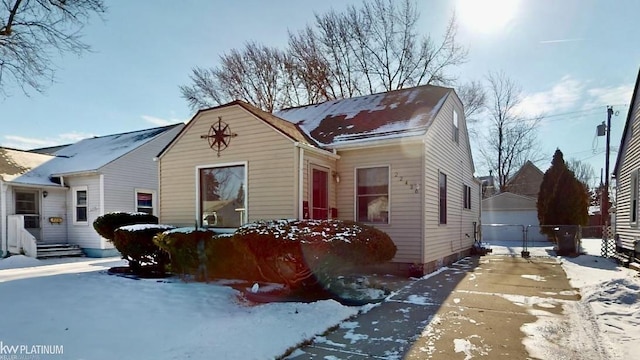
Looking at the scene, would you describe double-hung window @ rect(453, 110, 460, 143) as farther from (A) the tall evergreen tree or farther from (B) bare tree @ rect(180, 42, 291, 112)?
(B) bare tree @ rect(180, 42, 291, 112)

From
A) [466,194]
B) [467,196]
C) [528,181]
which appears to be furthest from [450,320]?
[528,181]

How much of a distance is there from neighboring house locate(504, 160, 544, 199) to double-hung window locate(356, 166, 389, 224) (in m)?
27.8

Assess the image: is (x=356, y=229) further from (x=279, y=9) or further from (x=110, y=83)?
(x=110, y=83)

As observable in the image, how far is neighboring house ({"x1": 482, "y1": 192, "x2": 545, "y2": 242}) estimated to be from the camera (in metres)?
23.4

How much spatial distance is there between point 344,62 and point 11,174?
1761 cm

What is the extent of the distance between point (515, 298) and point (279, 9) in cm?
1082

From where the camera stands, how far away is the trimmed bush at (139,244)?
28.1 feet

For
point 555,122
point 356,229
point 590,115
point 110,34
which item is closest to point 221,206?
point 356,229

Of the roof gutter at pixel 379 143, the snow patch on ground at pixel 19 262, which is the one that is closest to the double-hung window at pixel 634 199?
the roof gutter at pixel 379 143

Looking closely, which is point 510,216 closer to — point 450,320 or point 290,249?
point 450,320

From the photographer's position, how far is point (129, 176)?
49.4ft

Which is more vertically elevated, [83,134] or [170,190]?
[83,134]

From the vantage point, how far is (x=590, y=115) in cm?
2298

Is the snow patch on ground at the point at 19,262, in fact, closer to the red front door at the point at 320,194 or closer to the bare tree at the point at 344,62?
the red front door at the point at 320,194
